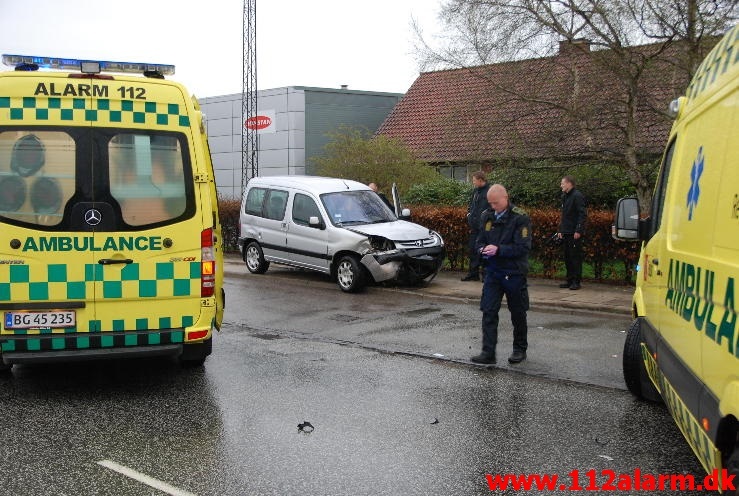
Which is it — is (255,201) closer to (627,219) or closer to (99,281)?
(99,281)

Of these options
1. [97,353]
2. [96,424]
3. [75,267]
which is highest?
[75,267]

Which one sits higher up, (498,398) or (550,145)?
(550,145)

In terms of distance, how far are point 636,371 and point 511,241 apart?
1.69m

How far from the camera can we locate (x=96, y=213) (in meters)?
6.27

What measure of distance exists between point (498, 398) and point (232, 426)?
216 cm

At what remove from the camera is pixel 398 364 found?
25.2 ft

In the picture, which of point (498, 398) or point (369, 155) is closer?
point (498, 398)

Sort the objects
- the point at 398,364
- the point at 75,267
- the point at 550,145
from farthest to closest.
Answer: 1. the point at 550,145
2. the point at 398,364
3. the point at 75,267

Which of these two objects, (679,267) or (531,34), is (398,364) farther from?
(531,34)

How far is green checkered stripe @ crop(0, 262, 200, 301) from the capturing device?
6.06 metres

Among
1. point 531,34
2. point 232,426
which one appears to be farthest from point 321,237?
point 232,426

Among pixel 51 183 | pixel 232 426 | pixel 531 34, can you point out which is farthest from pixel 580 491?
pixel 531 34

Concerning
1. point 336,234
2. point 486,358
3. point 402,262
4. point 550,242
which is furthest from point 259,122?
point 486,358

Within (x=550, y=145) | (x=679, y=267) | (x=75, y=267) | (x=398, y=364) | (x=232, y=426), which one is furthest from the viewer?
(x=550, y=145)
